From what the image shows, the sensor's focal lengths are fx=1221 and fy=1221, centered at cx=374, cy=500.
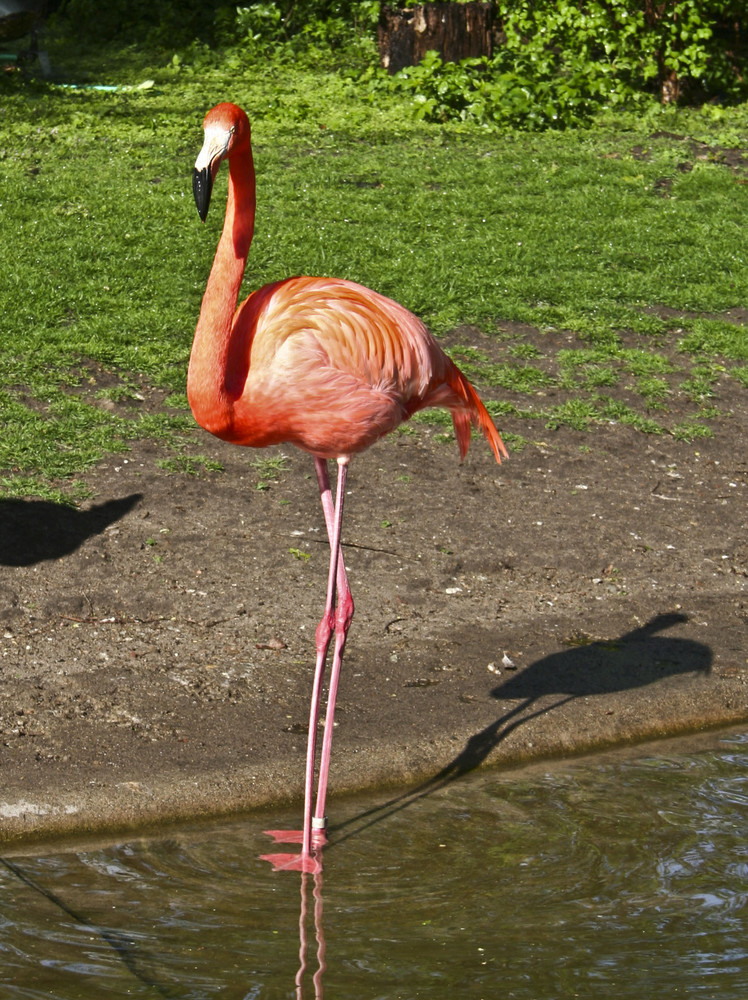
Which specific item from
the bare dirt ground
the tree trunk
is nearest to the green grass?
the bare dirt ground

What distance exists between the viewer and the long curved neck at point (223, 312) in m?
3.38

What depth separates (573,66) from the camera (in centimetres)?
1165

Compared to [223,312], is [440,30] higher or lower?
higher

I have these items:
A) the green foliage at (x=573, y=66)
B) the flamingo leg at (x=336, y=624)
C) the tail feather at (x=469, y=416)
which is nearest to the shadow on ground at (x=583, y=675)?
the flamingo leg at (x=336, y=624)

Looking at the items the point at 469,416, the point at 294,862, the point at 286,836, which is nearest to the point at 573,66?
the point at 469,416

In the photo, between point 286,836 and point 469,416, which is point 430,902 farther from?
point 469,416

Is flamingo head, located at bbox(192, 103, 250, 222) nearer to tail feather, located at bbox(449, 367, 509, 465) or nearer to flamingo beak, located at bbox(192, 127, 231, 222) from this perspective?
flamingo beak, located at bbox(192, 127, 231, 222)

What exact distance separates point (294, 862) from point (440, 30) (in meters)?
9.87

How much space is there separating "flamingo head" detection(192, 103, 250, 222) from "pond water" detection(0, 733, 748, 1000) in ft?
5.79

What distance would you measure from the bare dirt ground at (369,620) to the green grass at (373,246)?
47cm

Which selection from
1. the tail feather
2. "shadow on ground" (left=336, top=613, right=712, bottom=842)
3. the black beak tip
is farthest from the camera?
the tail feather

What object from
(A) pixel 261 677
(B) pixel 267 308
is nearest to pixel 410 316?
(B) pixel 267 308

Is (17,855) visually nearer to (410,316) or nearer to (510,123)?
(410,316)

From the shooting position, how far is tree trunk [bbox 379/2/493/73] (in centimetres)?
1148
